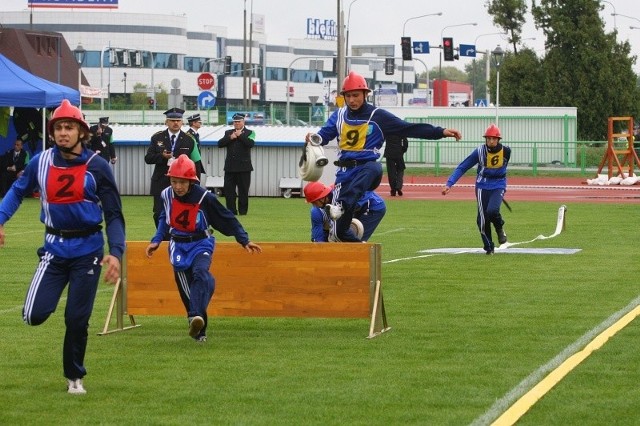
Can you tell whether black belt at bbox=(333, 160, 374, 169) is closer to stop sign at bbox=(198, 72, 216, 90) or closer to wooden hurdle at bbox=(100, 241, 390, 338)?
A: wooden hurdle at bbox=(100, 241, 390, 338)

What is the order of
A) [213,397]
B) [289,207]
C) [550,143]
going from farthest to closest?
[550,143] → [289,207] → [213,397]

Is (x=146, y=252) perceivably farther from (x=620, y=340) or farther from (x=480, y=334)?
(x=620, y=340)

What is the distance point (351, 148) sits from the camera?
47.5ft

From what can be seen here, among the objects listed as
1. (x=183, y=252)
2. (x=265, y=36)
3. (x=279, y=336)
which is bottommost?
(x=279, y=336)

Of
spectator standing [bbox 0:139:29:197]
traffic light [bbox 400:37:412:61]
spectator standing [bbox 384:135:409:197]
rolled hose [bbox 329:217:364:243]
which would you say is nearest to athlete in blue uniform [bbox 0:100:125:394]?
rolled hose [bbox 329:217:364:243]

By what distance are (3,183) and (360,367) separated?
28035mm

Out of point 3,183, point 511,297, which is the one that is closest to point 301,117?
point 3,183

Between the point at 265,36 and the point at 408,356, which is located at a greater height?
the point at 265,36

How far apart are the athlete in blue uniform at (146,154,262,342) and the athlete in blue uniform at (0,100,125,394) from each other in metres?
1.98

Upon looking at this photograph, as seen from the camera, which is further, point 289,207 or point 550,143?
point 550,143

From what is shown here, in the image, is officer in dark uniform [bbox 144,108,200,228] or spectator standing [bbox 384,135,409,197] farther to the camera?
spectator standing [bbox 384,135,409,197]

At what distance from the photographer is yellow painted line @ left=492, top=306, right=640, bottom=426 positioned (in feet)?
27.9

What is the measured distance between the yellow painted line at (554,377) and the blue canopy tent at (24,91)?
2134cm

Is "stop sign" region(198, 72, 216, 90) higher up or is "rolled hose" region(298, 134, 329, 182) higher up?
"stop sign" region(198, 72, 216, 90)
